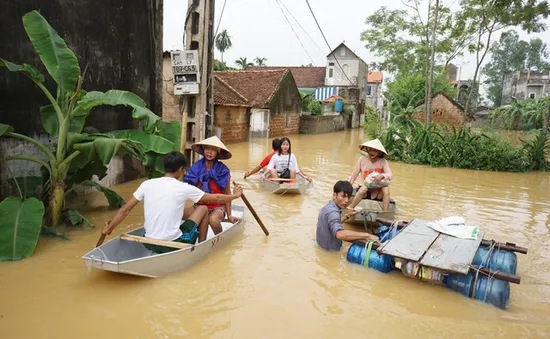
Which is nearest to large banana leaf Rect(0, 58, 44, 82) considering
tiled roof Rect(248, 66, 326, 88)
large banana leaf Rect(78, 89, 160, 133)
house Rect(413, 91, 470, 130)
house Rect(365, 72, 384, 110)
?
large banana leaf Rect(78, 89, 160, 133)

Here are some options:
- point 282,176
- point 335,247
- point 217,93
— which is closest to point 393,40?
point 217,93

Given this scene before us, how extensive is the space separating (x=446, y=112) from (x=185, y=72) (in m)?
19.7

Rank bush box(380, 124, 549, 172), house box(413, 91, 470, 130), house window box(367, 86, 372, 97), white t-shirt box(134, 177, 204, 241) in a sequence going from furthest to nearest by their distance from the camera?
house window box(367, 86, 372, 97) < house box(413, 91, 470, 130) < bush box(380, 124, 549, 172) < white t-shirt box(134, 177, 204, 241)

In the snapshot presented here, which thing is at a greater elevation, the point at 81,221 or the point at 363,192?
the point at 363,192

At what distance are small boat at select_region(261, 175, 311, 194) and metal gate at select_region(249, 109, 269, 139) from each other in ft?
47.5

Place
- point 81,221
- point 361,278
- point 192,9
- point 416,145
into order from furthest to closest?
point 416,145, point 192,9, point 81,221, point 361,278

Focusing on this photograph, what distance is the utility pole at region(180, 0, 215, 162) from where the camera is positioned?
8.30 m

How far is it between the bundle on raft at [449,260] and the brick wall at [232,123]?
48.0 feet

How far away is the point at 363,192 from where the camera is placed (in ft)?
22.3

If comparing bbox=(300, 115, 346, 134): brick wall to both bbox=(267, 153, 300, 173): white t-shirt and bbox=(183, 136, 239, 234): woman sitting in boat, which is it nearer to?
bbox=(267, 153, 300, 173): white t-shirt

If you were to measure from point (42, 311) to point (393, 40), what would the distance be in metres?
34.1

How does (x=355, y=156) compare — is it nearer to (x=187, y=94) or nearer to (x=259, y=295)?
(x=187, y=94)

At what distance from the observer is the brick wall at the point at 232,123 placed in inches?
761

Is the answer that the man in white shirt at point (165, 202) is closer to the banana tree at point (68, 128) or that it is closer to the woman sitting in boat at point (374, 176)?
the banana tree at point (68, 128)
